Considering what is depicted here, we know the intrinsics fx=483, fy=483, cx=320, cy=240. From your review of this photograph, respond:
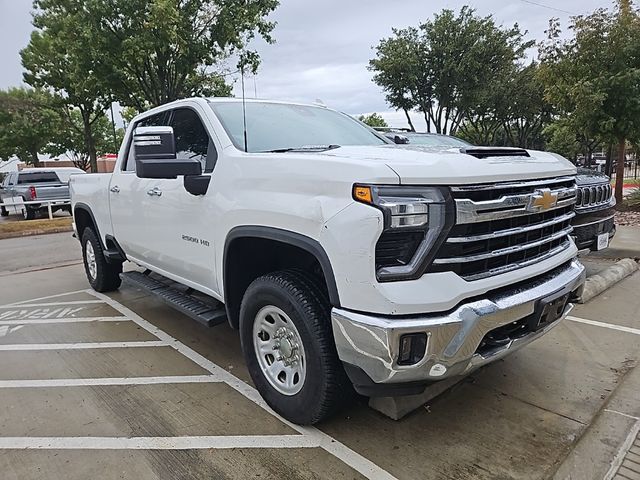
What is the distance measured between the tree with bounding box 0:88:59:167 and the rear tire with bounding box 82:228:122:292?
841 inches

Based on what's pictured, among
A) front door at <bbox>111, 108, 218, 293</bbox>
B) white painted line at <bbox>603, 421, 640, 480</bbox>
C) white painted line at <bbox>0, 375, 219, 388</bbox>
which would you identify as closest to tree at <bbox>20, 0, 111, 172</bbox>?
front door at <bbox>111, 108, 218, 293</bbox>

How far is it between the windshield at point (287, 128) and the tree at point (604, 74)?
867cm

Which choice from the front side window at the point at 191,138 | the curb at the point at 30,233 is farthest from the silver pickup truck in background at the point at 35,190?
the front side window at the point at 191,138

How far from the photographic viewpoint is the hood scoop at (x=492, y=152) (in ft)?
8.66

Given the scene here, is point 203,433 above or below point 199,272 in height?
below

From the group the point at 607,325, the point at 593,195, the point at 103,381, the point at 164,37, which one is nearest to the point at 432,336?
the point at 103,381

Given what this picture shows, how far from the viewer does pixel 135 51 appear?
1391 cm

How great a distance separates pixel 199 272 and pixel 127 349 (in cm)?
123

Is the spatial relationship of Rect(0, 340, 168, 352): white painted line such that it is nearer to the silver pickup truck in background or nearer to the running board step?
the running board step

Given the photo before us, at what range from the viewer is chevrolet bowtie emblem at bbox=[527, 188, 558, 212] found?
255 cm

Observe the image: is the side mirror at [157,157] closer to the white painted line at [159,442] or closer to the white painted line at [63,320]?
the white painted line at [159,442]

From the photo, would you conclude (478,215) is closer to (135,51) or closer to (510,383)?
(510,383)

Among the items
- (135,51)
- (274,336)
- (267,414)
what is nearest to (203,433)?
(267,414)

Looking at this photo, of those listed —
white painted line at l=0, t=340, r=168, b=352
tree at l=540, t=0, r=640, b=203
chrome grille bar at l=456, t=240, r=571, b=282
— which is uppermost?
tree at l=540, t=0, r=640, b=203
